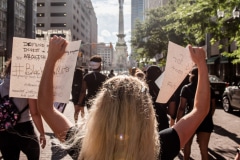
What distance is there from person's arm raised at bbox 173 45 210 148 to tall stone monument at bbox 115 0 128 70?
90.8 m

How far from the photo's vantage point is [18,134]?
4.08 meters

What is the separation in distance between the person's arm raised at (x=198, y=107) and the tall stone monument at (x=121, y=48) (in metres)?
90.8

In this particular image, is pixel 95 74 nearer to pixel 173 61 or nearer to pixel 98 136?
pixel 173 61

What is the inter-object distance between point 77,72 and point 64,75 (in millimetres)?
8501

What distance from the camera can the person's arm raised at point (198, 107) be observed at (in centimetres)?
209

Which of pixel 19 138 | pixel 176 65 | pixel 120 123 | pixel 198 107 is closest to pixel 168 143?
pixel 198 107

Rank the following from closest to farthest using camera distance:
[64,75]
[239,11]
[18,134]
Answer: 1. [64,75]
2. [18,134]
3. [239,11]

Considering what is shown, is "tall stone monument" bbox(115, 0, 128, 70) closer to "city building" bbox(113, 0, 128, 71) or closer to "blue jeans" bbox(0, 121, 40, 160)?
"city building" bbox(113, 0, 128, 71)

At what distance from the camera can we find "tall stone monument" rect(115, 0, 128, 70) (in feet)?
306

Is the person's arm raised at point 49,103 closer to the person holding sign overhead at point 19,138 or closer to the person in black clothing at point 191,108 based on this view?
the person holding sign overhead at point 19,138

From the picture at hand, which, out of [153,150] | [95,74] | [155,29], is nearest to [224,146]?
[95,74]

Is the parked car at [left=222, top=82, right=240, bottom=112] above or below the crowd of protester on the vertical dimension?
below

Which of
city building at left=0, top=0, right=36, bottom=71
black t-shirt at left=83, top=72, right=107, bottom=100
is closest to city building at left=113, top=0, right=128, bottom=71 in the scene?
city building at left=0, top=0, right=36, bottom=71

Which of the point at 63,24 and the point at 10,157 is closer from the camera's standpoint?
the point at 10,157
